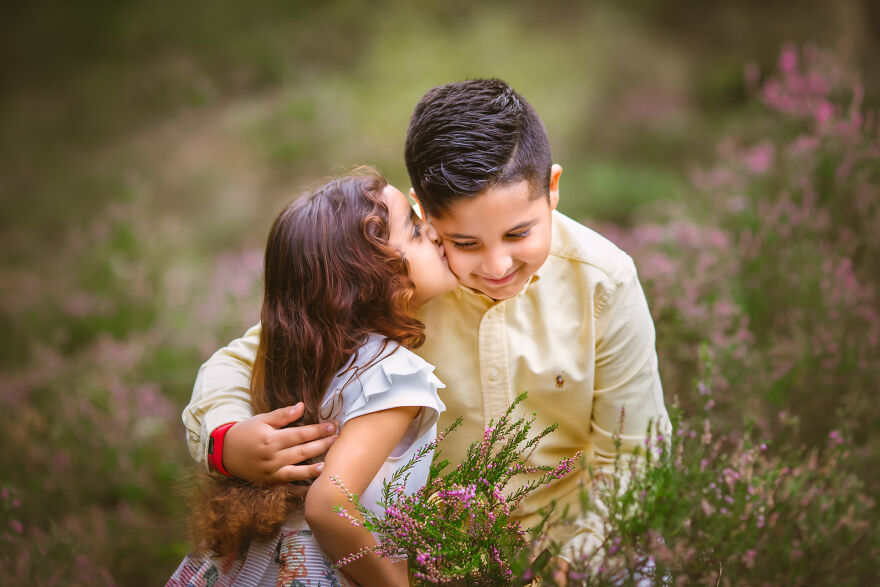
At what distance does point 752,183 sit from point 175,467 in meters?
3.13

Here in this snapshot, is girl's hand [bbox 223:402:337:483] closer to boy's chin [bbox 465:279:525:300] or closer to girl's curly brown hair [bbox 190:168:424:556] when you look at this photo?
girl's curly brown hair [bbox 190:168:424:556]

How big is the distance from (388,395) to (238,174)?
17.2 ft

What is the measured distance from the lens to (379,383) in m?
1.61

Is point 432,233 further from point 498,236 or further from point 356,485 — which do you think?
point 356,485

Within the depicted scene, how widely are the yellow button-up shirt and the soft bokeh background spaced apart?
0.74 meters

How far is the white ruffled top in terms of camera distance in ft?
5.26

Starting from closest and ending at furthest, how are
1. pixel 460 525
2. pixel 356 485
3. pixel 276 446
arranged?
pixel 460 525 < pixel 356 485 < pixel 276 446

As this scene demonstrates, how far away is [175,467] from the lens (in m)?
3.10

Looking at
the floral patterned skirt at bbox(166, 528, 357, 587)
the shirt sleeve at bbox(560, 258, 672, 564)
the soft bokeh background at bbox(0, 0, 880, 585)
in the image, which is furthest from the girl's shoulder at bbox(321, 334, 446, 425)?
the soft bokeh background at bbox(0, 0, 880, 585)

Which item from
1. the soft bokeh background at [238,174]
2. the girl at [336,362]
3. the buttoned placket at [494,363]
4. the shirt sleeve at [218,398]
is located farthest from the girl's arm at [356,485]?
the soft bokeh background at [238,174]

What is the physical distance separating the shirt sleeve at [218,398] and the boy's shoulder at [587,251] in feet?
3.05

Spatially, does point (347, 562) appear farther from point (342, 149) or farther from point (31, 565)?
point (342, 149)

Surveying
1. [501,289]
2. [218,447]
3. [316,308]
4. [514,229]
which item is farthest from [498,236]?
[218,447]

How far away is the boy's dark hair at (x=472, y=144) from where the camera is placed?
1646mm
